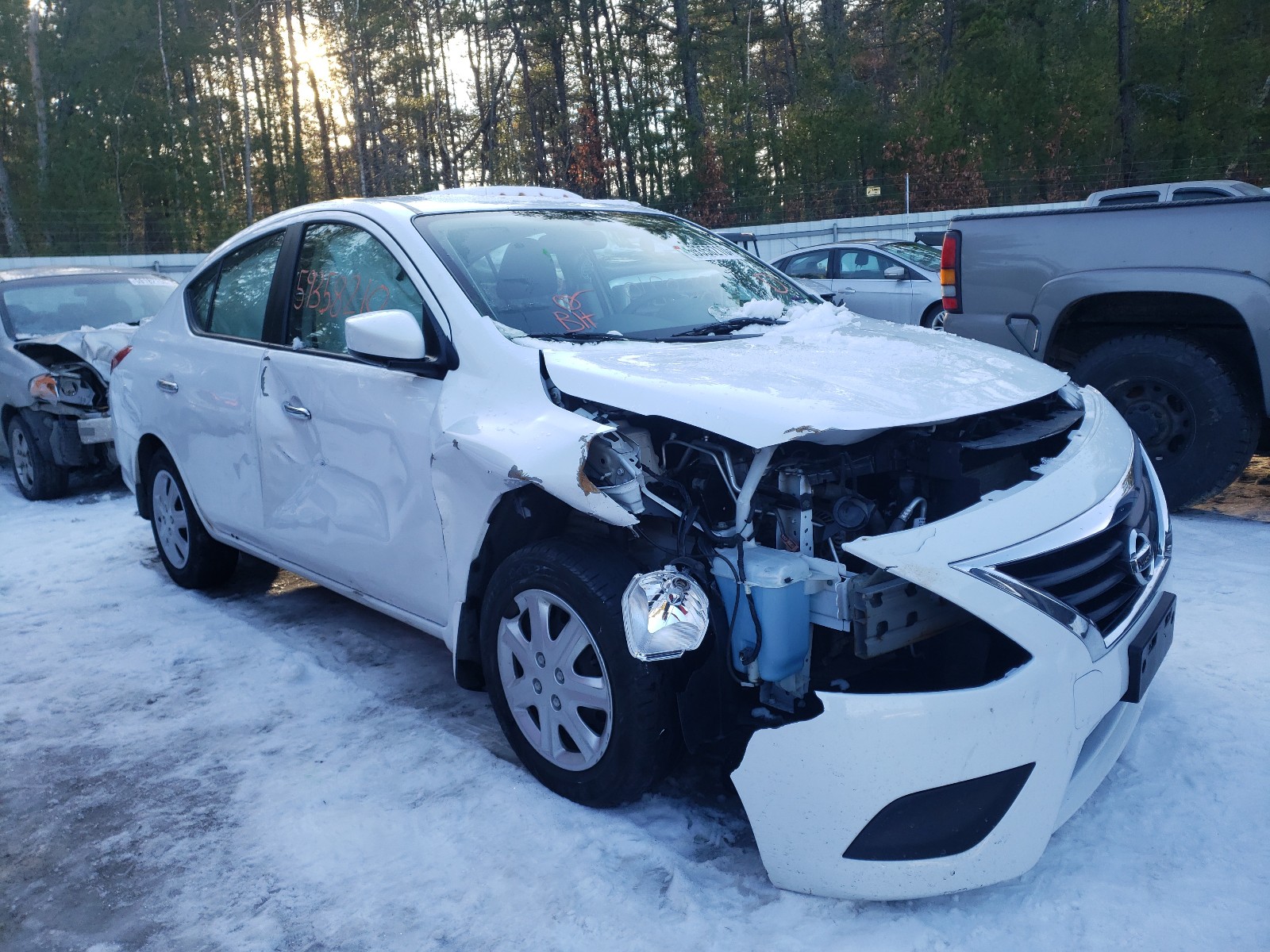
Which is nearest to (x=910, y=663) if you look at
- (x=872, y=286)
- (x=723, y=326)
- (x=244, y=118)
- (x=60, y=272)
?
(x=723, y=326)

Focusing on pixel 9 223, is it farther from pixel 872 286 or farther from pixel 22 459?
pixel 872 286

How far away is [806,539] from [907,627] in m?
0.31

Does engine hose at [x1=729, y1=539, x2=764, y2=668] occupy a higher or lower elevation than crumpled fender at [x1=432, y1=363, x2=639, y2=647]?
lower

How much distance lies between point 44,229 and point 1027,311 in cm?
2450

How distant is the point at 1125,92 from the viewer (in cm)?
2312

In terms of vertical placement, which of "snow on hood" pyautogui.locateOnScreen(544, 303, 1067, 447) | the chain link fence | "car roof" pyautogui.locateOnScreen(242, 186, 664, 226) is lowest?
"snow on hood" pyautogui.locateOnScreen(544, 303, 1067, 447)

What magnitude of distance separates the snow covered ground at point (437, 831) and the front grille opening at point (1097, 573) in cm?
61

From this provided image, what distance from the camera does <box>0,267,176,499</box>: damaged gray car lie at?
24.0 feet

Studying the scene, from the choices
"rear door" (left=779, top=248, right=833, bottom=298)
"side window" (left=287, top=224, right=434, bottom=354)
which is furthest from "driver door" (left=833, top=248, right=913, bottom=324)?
"side window" (left=287, top=224, right=434, bottom=354)

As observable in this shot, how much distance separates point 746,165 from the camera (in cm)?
2539

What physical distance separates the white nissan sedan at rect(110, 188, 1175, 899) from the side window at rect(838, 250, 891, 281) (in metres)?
8.92

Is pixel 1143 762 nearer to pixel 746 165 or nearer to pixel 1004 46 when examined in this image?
pixel 746 165

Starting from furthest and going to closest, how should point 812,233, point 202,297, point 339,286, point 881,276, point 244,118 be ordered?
point 244,118, point 812,233, point 881,276, point 202,297, point 339,286

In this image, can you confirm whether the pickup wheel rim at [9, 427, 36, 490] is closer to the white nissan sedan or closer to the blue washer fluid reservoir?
the white nissan sedan
